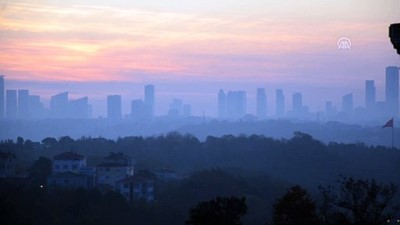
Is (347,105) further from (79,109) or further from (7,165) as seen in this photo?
(7,165)

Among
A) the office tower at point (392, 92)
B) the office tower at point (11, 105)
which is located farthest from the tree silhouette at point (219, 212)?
the office tower at point (11, 105)

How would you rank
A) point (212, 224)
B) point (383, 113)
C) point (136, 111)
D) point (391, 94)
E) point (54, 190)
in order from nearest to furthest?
point (212, 224)
point (54, 190)
point (391, 94)
point (383, 113)
point (136, 111)

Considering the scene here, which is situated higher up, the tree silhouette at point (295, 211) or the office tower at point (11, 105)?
the office tower at point (11, 105)

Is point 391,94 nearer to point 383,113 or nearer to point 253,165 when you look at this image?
point 383,113

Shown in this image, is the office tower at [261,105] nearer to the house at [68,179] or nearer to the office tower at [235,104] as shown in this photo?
the office tower at [235,104]

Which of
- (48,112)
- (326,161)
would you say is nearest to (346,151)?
(326,161)

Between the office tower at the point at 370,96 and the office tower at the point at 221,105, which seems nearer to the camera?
the office tower at the point at 370,96
